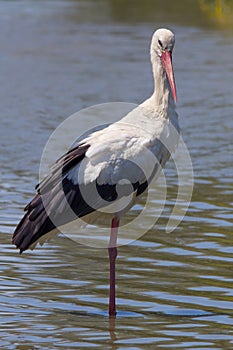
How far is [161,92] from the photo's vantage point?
845 centimetres

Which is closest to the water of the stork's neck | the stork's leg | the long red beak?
the stork's leg

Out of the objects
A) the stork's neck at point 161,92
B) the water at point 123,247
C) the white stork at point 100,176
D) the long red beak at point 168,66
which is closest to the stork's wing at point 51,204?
the white stork at point 100,176

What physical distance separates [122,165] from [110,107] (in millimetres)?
9068

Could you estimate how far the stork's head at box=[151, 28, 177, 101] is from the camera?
8.51m

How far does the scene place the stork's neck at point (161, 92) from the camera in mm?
8398

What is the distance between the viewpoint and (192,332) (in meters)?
7.45

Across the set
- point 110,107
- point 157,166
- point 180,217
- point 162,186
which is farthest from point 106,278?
point 110,107

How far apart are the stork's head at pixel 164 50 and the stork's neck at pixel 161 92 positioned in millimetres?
28

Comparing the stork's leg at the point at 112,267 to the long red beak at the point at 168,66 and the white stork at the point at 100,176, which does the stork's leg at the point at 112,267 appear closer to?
the white stork at the point at 100,176

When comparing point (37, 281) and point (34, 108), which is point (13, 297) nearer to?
point (37, 281)

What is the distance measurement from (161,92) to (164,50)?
0.35 meters

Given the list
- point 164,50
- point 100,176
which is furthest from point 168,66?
point 100,176

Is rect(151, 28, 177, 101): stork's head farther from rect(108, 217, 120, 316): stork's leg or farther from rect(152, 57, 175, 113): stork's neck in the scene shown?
rect(108, 217, 120, 316): stork's leg

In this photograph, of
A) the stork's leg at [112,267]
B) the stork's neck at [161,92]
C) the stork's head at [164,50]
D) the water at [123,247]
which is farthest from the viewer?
the stork's head at [164,50]
